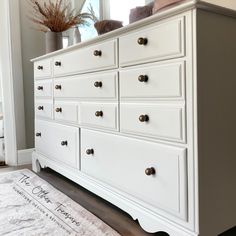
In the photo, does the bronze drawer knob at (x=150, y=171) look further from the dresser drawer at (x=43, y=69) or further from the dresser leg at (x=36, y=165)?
the dresser leg at (x=36, y=165)

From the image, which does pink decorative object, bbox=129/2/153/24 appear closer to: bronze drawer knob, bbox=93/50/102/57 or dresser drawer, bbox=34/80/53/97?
bronze drawer knob, bbox=93/50/102/57

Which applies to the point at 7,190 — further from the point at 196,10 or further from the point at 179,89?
the point at 196,10

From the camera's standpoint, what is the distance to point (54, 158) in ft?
7.32

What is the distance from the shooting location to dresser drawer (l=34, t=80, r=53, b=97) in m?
2.24

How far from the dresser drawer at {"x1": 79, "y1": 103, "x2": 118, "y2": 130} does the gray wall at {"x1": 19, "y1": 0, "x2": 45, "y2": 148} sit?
1.20 metres

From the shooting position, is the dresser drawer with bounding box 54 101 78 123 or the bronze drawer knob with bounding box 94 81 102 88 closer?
the bronze drawer knob with bounding box 94 81 102 88

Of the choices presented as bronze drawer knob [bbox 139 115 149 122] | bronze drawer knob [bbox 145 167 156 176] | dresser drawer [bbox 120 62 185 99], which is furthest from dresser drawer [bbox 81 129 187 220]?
dresser drawer [bbox 120 62 185 99]

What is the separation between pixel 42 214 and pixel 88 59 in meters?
0.93

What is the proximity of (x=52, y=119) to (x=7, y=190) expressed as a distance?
0.61 m

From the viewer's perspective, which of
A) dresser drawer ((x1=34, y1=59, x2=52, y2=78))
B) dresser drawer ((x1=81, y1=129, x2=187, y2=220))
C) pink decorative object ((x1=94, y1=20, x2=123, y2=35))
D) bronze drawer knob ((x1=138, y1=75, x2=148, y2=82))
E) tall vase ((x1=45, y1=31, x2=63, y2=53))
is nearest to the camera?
dresser drawer ((x1=81, y1=129, x2=187, y2=220))

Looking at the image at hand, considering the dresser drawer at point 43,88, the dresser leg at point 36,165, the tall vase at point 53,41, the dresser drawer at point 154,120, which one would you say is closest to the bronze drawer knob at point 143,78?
the dresser drawer at point 154,120


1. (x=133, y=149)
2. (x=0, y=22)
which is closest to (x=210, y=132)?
(x=133, y=149)

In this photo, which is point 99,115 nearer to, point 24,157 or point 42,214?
point 42,214

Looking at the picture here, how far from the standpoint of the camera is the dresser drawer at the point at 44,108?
2.25 m
